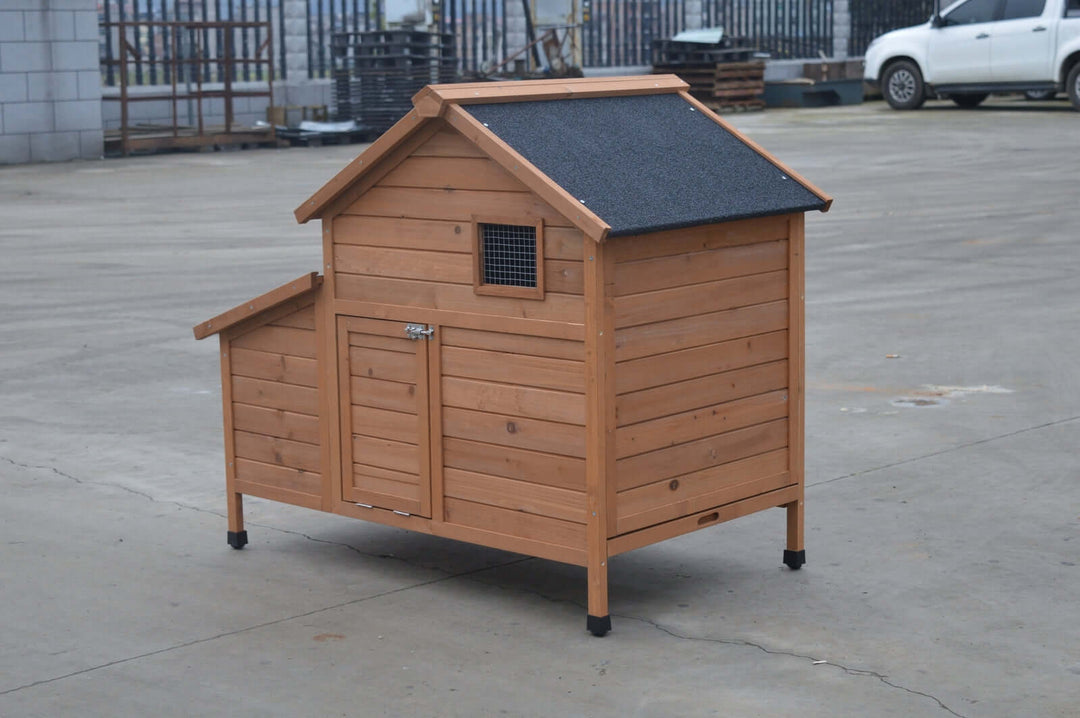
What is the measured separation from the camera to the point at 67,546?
622cm

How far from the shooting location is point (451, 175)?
5.46m

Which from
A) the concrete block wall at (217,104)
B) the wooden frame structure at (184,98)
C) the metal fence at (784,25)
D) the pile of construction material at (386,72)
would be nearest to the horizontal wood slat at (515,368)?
the wooden frame structure at (184,98)

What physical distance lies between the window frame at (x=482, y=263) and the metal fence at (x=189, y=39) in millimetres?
22374

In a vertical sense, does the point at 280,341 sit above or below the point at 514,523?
above

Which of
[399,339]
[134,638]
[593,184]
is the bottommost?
[134,638]

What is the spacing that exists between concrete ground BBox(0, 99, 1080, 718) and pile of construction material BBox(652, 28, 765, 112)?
68.2 ft

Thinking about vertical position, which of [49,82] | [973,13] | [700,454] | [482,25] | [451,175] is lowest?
[700,454]

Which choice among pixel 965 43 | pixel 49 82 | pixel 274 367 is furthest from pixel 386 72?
pixel 274 367

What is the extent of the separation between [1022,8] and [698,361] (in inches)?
926

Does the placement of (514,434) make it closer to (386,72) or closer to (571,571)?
(571,571)

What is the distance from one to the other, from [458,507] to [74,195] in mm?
15725

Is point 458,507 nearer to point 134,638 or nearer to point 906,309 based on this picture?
point 134,638

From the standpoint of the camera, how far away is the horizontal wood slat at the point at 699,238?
17.0ft

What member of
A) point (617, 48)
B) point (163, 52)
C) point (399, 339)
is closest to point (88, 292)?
point (399, 339)
